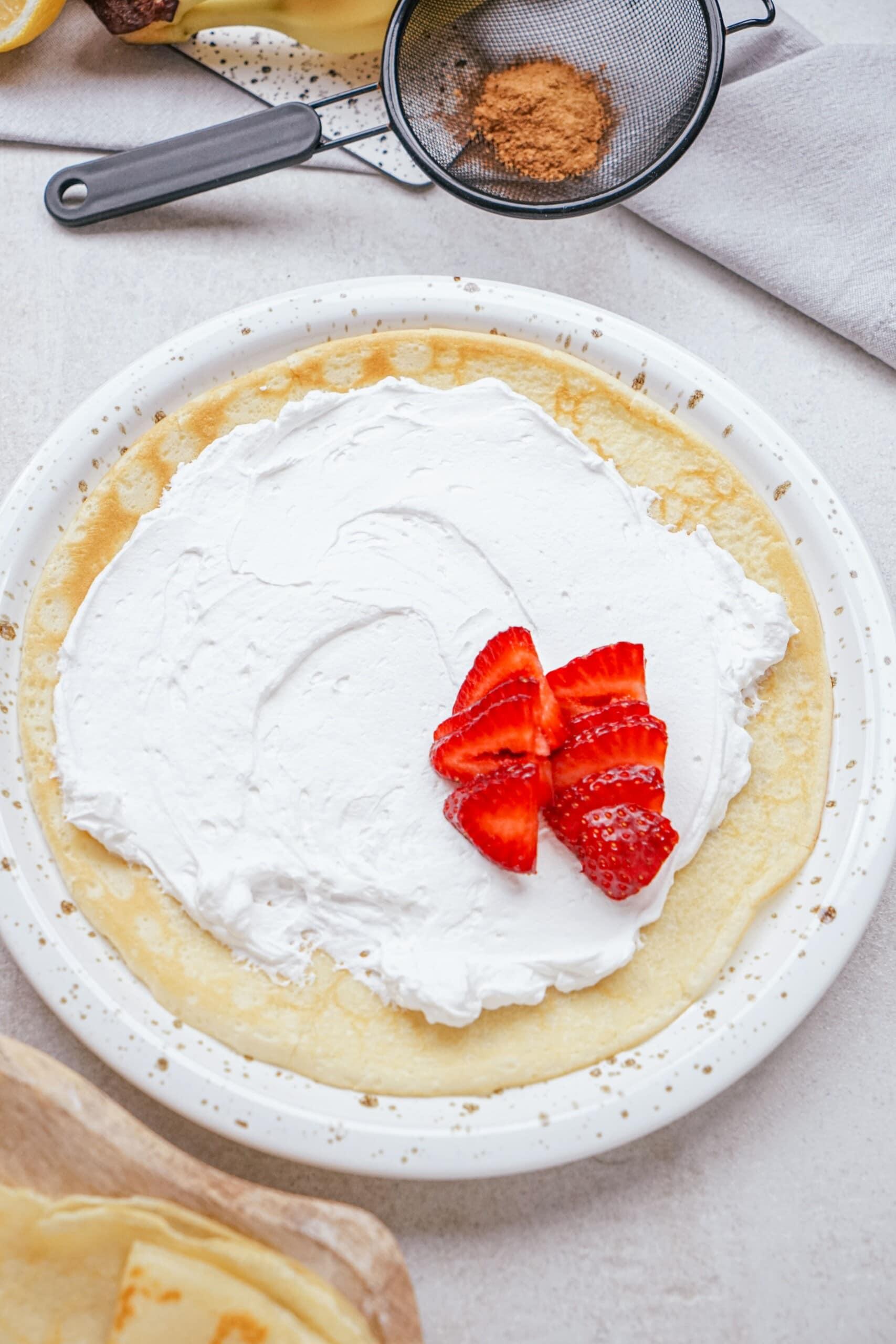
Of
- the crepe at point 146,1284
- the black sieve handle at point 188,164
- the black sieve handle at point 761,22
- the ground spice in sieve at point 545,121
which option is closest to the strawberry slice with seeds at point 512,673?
the crepe at point 146,1284

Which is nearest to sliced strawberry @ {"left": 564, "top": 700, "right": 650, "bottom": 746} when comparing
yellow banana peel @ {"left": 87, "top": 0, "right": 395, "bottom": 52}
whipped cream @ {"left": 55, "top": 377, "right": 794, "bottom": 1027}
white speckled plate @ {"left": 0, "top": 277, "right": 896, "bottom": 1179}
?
whipped cream @ {"left": 55, "top": 377, "right": 794, "bottom": 1027}

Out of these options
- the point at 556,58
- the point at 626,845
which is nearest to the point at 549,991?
the point at 626,845

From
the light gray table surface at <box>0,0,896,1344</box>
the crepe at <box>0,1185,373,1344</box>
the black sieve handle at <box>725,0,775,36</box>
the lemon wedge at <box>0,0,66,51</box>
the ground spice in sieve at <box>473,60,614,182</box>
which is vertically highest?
the black sieve handle at <box>725,0,775,36</box>

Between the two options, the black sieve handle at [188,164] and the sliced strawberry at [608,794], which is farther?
the black sieve handle at [188,164]

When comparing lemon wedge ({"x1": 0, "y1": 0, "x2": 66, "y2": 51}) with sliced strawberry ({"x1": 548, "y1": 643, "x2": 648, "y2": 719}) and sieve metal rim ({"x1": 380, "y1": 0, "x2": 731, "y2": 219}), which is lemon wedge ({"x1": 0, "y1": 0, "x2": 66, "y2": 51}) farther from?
sliced strawberry ({"x1": 548, "y1": 643, "x2": 648, "y2": 719})

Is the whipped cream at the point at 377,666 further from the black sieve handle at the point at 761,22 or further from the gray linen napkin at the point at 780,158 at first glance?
the black sieve handle at the point at 761,22

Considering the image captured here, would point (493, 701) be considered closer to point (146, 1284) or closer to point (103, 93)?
point (146, 1284)
